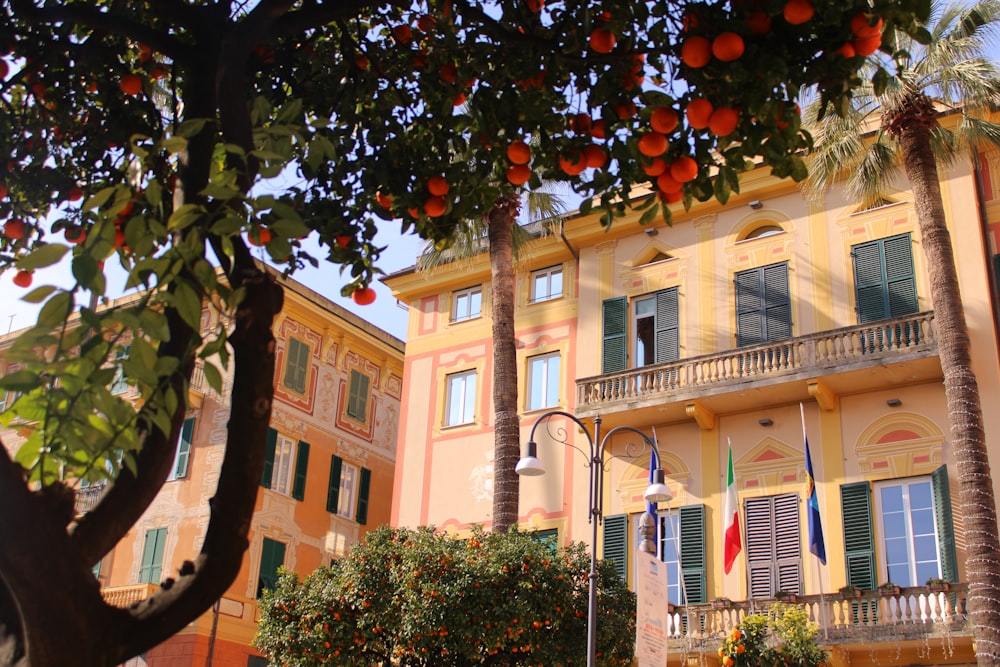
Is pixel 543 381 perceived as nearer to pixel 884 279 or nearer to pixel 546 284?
pixel 546 284

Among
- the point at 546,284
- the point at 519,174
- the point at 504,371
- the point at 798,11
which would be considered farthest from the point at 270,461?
the point at 798,11

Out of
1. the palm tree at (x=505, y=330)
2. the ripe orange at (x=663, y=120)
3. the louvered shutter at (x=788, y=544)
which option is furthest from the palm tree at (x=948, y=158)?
the ripe orange at (x=663, y=120)

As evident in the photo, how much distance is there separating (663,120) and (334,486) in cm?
2686

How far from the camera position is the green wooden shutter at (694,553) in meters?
20.3

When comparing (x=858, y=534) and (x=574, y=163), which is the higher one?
(x=858, y=534)

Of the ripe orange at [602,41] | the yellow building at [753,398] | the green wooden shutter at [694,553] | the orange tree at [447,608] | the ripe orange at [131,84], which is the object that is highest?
the yellow building at [753,398]

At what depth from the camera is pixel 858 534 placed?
19.2 meters

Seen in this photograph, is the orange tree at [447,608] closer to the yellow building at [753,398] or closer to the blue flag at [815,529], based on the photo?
the blue flag at [815,529]

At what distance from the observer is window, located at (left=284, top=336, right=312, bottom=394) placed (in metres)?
29.9

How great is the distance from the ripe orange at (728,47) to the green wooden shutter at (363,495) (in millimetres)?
27848

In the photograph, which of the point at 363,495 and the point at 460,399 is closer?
the point at 460,399

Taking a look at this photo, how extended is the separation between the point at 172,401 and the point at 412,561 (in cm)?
1382

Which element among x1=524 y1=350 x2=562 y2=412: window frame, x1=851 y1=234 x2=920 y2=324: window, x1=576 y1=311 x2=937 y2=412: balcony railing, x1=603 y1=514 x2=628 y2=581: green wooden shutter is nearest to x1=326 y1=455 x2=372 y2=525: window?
x1=524 y1=350 x2=562 y2=412: window frame

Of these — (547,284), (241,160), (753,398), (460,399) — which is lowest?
(241,160)
